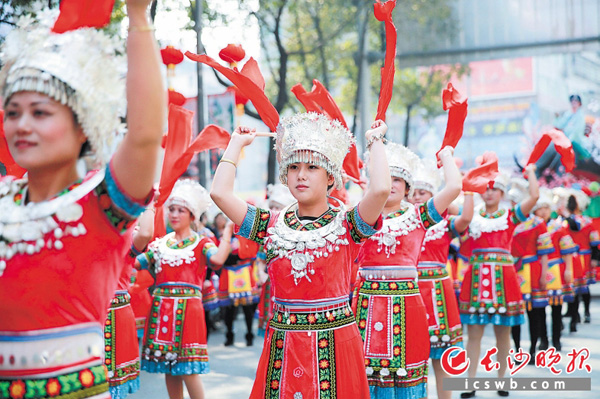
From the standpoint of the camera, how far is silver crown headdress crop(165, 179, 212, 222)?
6301mm

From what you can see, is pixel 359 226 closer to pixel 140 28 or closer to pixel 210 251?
pixel 140 28

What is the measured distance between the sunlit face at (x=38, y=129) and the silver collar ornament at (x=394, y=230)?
3.40 meters

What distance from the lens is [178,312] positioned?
19.7ft

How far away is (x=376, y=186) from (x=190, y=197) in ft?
10.0

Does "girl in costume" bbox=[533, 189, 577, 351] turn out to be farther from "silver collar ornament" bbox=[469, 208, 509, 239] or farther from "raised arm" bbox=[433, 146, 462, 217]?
"raised arm" bbox=[433, 146, 462, 217]

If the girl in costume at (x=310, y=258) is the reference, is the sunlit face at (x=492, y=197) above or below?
above

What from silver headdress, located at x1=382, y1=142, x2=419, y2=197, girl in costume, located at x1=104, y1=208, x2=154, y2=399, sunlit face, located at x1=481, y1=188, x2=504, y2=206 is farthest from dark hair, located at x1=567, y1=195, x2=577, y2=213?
girl in costume, located at x1=104, y1=208, x2=154, y2=399

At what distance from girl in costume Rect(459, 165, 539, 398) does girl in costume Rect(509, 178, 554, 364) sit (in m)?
1.51

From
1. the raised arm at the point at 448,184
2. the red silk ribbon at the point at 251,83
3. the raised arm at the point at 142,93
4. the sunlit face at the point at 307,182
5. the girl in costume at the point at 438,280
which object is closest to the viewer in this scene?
the raised arm at the point at 142,93

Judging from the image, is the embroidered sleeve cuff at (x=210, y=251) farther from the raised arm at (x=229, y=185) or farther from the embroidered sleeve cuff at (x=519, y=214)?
the embroidered sleeve cuff at (x=519, y=214)

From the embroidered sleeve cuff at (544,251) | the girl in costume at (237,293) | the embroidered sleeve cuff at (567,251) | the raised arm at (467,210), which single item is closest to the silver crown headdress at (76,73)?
the raised arm at (467,210)

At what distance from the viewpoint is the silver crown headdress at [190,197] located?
6.30 m

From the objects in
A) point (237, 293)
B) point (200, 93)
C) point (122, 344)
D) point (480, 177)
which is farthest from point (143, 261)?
point (200, 93)

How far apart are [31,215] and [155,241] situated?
422cm
